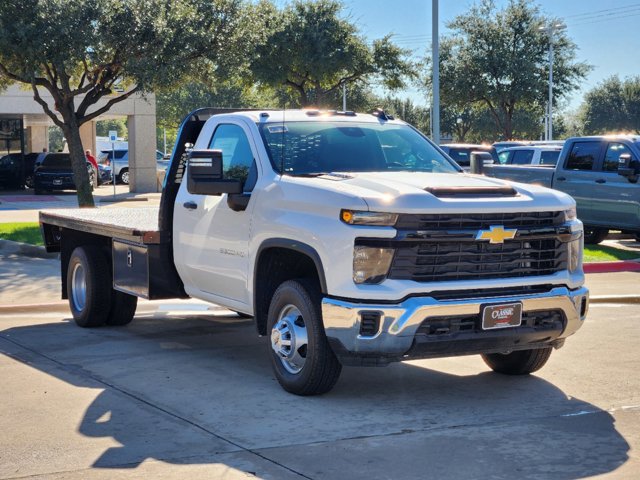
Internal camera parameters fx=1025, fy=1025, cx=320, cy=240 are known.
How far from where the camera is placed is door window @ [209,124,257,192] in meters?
7.88

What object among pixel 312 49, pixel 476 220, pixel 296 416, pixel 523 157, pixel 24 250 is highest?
pixel 312 49

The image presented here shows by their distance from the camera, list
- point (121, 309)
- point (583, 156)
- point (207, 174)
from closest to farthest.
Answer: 1. point (207, 174)
2. point (121, 309)
3. point (583, 156)

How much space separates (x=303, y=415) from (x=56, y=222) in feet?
17.2

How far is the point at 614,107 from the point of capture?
81.4 m

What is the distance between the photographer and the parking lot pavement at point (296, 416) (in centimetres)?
561

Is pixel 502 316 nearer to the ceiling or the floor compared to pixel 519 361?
nearer to the ceiling

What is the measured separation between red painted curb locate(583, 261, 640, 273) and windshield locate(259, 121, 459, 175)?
7.74 metres

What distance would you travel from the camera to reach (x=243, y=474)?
5434mm

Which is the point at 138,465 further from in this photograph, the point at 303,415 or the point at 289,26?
the point at 289,26

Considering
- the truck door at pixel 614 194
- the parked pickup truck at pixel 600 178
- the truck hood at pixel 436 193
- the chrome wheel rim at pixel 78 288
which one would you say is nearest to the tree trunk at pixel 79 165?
the parked pickup truck at pixel 600 178

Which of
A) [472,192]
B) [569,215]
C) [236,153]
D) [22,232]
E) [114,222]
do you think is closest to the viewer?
[472,192]

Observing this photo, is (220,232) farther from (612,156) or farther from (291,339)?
(612,156)

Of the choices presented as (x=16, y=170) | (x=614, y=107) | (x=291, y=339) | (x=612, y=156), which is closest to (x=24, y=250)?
(x=612, y=156)

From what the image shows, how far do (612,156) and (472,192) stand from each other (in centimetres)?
1172
